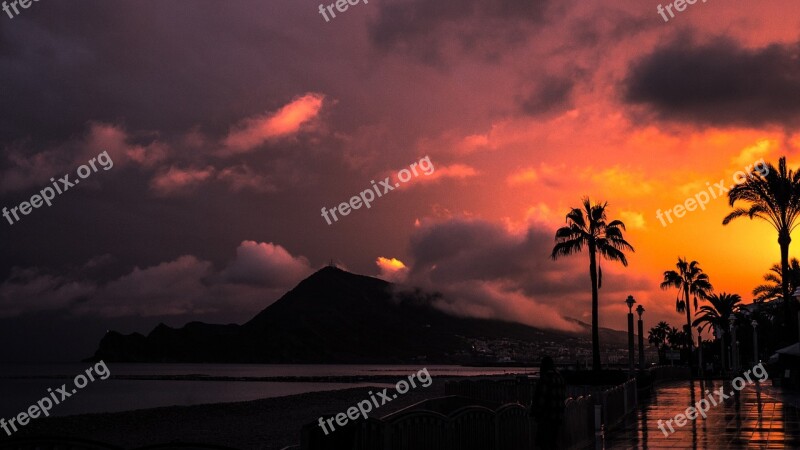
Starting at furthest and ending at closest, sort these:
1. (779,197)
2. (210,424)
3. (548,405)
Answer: (210,424)
(779,197)
(548,405)

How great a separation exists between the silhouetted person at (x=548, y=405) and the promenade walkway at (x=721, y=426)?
14.5ft

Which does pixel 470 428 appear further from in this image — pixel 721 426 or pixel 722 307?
pixel 722 307

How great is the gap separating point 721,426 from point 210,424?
146 ft

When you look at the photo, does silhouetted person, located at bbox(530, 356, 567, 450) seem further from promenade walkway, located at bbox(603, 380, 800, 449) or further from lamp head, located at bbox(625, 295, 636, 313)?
lamp head, located at bbox(625, 295, 636, 313)

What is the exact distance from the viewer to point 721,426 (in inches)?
826

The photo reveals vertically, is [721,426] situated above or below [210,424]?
above

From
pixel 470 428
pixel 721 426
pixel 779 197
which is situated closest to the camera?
pixel 470 428

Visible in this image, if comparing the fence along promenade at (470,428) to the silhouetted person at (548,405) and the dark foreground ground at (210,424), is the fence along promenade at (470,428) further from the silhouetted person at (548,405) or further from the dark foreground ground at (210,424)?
the dark foreground ground at (210,424)

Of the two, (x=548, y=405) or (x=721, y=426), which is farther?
(x=721, y=426)

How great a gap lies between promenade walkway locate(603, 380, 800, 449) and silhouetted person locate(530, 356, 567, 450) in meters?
4.41

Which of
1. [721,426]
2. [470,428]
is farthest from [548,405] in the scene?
[721,426]

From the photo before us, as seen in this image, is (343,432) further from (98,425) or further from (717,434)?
(98,425)

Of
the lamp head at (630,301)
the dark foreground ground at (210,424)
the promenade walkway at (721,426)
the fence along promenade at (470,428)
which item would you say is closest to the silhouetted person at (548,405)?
the fence along promenade at (470,428)

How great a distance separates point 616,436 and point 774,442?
353 cm
